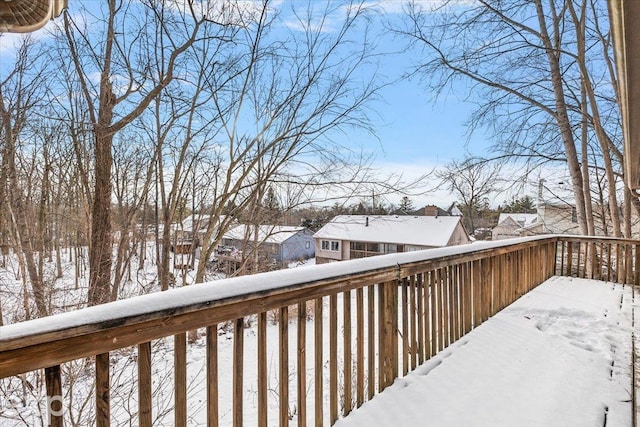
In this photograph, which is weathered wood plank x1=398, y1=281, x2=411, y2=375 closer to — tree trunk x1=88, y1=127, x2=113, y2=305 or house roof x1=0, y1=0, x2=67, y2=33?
house roof x1=0, y1=0, x2=67, y2=33

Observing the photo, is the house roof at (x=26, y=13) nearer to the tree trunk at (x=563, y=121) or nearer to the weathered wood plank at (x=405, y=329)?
the weathered wood plank at (x=405, y=329)

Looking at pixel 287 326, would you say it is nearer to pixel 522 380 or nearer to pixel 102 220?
pixel 522 380

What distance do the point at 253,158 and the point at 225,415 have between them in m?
5.04

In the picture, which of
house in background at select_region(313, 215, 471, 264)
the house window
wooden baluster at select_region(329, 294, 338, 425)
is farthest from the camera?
the house window

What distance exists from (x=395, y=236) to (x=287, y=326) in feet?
70.1

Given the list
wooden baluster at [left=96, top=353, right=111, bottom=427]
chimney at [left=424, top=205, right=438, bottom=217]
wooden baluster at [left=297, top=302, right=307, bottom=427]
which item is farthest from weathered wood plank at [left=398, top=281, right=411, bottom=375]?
chimney at [left=424, top=205, right=438, bottom=217]

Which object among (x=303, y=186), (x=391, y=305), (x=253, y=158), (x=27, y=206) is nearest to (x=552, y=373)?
(x=391, y=305)

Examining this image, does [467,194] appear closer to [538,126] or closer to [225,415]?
[538,126]

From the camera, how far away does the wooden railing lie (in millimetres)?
1017

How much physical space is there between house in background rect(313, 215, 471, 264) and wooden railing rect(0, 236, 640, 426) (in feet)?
58.1

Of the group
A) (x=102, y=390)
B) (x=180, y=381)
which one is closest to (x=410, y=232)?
(x=180, y=381)

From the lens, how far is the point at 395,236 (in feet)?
73.9

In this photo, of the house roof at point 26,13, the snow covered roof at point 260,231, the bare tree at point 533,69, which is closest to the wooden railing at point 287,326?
the house roof at point 26,13

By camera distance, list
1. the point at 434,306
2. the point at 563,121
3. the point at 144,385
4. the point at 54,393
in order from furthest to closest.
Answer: the point at 563,121 → the point at 434,306 → the point at 144,385 → the point at 54,393
